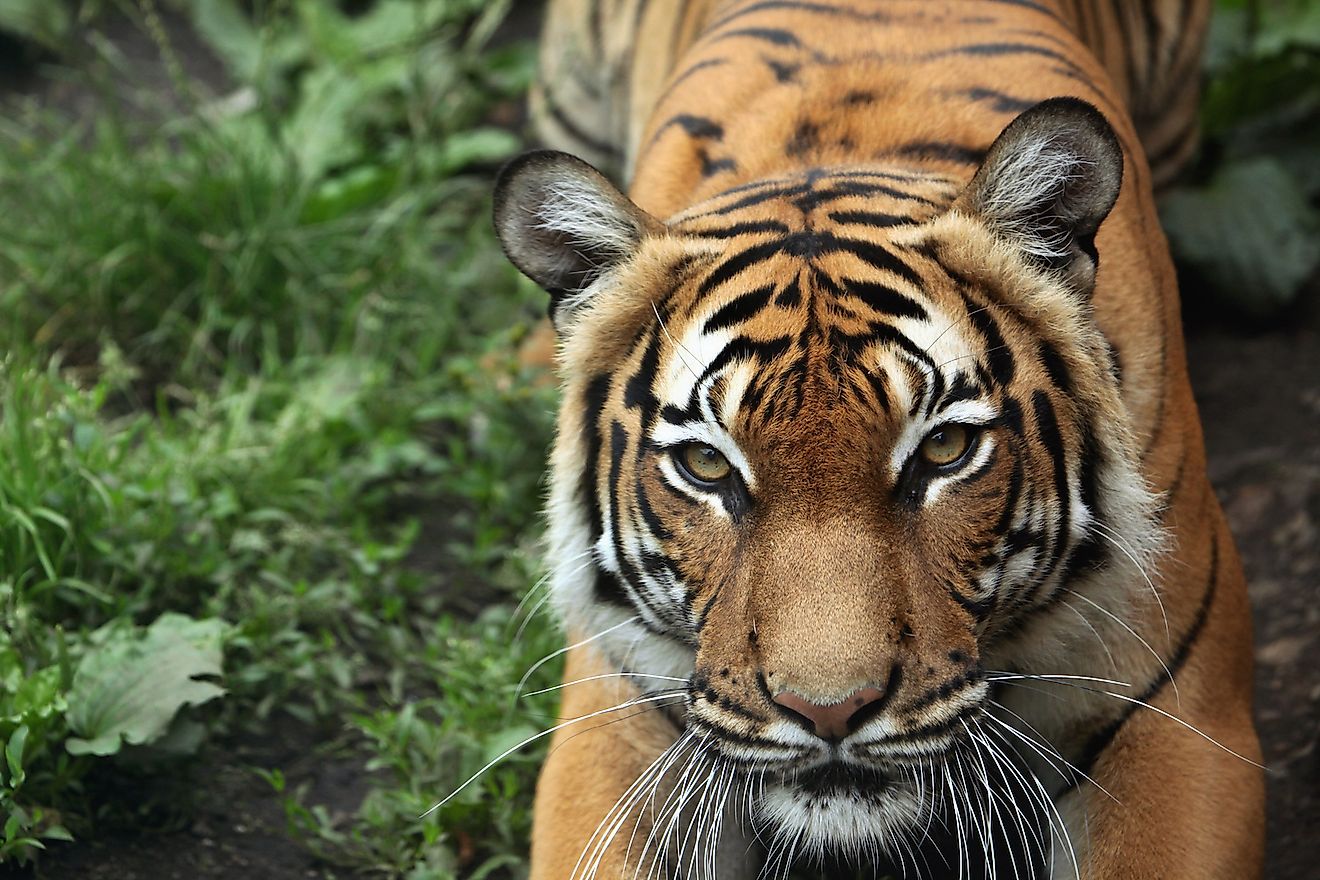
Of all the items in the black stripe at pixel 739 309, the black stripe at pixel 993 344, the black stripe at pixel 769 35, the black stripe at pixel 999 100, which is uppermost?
the black stripe at pixel 769 35

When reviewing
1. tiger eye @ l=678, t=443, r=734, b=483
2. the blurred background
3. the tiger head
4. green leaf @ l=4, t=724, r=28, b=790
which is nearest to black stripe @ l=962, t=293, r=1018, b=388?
the tiger head

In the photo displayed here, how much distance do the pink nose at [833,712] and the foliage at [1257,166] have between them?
2647 millimetres

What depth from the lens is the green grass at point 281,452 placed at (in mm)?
2576

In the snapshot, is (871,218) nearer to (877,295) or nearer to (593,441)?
(877,295)

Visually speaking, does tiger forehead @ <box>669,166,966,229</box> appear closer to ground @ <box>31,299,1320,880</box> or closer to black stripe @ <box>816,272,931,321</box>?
black stripe @ <box>816,272,931,321</box>

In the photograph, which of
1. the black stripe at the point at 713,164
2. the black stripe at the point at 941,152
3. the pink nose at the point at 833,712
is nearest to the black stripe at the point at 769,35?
the black stripe at the point at 713,164

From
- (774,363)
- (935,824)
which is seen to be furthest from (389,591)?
(774,363)

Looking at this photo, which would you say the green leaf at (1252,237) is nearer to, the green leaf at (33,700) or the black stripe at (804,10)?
the black stripe at (804,10)

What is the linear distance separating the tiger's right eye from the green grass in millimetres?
881

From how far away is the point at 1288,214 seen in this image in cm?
396

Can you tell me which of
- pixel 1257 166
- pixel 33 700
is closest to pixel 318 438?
pixel 33 700

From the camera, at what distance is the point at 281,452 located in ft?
11.2

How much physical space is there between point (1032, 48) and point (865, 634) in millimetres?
1338

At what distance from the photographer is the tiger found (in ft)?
6.07
